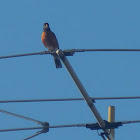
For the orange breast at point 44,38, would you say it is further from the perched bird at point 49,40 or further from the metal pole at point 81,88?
the metal pole at point 81,88

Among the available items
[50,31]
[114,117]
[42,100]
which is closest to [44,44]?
[50,31]

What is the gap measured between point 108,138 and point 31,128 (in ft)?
4.10

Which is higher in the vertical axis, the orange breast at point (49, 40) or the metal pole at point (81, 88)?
the orange breast at point (49, 40)

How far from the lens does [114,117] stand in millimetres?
6574

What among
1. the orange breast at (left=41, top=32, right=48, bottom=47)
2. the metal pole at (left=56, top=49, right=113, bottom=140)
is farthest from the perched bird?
the metal pole at (left=56, top=49, right=113, bottom=140)

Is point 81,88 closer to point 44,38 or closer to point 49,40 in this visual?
point 49,40

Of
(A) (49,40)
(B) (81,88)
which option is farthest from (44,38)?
(B) (81,88)

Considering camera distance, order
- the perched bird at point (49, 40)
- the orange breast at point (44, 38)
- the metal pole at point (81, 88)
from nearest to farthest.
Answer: the metal pole at point (81, 88), the perched bird at point (49, 40), the orange breast at point (44, 38)

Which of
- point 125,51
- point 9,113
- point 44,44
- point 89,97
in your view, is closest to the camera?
point 89,97

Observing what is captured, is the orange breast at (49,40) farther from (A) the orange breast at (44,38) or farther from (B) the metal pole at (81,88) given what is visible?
(B) the metal pole at (81,88)

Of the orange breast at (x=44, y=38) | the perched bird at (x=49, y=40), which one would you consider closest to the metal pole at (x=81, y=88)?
the perched bird at (x=49, y=40)

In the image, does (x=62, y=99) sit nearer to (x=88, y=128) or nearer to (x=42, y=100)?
(x=42, y=100)

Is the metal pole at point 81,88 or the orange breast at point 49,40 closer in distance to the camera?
the metal pole at point 81,88

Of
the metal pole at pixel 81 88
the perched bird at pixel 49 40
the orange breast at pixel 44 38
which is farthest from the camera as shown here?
the orange breast at pixel 44 38
